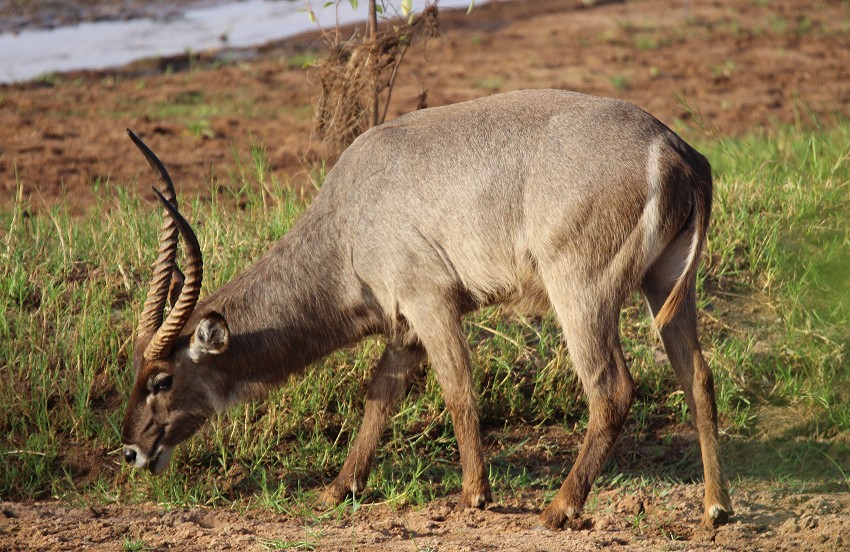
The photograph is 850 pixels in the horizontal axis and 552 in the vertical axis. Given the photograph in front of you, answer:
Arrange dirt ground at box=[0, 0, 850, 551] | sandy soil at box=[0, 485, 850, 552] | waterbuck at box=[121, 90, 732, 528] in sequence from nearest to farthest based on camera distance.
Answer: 1. sandy soil at box=[0, 485, 850, 552]
2. dirt ground at box=[0, 0, 850, 551]
3. waterbuck at box=[121, 90, 732, 528]

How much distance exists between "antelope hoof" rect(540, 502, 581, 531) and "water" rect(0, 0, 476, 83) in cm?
811

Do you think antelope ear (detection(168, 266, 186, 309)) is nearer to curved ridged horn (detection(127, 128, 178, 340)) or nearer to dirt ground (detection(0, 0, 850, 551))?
curved ridged horn (detection(127, 128, 178, 340))

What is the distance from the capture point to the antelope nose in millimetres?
4680

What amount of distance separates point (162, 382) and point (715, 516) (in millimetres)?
2431

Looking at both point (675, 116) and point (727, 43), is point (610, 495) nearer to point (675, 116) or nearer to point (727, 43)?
point (675, 116)

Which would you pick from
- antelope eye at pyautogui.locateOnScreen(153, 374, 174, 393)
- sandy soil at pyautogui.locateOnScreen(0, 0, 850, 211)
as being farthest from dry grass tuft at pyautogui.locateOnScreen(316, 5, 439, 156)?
antelope eye at pyautogui.locateOnScreen(153, 374, 174, 393)

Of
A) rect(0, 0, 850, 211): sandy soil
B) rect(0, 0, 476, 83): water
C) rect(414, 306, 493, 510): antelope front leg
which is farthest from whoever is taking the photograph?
rect(0, 0, 476, 83): water

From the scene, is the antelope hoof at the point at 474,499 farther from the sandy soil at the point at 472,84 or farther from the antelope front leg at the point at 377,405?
the sandy soil at the point at 472,84

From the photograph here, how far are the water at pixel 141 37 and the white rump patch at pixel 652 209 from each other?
762 centimetres

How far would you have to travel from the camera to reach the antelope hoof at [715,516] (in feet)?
15.0

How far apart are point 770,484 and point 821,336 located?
86 centimetres

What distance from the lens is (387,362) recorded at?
17.0 ft

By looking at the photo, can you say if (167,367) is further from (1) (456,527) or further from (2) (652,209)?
(2) (652,209)

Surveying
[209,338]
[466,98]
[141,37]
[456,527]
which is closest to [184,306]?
[209,338]
